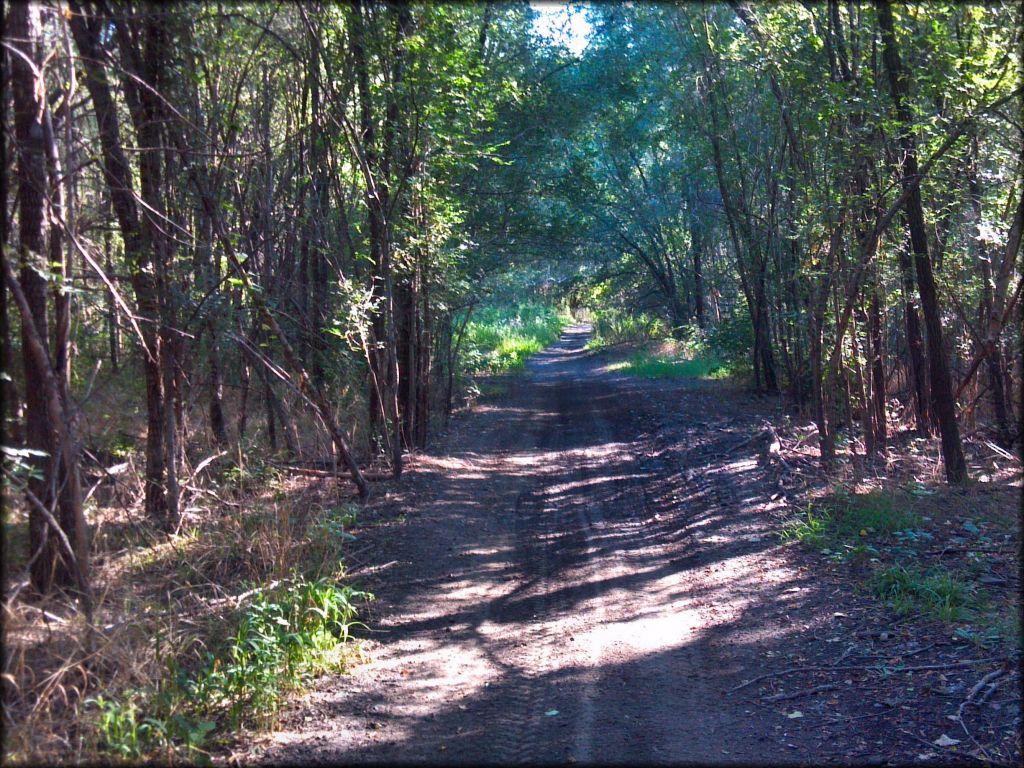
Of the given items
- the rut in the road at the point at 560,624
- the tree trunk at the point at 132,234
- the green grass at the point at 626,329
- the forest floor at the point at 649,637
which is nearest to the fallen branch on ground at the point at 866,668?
the forest floor at the point at 649,637

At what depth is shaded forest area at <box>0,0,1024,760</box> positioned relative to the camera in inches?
219

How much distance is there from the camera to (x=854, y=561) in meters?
7.55

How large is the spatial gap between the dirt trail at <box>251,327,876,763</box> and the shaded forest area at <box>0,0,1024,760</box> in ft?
1.96

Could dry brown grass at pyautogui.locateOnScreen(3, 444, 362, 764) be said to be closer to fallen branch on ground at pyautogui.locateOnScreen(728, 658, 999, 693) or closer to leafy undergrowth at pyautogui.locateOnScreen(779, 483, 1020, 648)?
fallen branch on ground at pyautogui.locateOnScreen(728, 658, 999, 693)

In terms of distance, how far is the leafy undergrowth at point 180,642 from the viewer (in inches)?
174

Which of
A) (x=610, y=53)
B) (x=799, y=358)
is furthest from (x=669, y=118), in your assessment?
(x=799, y=358)

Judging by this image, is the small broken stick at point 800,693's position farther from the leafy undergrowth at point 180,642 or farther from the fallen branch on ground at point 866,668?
the leafy undergrowth at point 180,642

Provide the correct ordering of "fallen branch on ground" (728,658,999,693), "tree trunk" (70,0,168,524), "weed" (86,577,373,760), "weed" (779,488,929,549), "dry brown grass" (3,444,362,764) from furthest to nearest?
"weed" (779,488,929,549) → "tree trunk" (70,0,168,524) → "fallen branch on ground" (728,658,999,693) → "weed" (86,577,373,760) → "dry brown grass" (3,444,362,764)

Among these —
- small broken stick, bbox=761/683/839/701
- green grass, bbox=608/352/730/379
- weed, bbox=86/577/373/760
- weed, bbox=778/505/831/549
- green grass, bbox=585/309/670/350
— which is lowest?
small broken stick, bbox=761/683/839/701

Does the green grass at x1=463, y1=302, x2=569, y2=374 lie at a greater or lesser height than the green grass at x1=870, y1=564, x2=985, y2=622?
greater

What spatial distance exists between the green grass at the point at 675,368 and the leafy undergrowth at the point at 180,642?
613 inches

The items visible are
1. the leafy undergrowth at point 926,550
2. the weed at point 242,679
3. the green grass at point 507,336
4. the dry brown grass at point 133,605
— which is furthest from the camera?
the green grass at point 507,336

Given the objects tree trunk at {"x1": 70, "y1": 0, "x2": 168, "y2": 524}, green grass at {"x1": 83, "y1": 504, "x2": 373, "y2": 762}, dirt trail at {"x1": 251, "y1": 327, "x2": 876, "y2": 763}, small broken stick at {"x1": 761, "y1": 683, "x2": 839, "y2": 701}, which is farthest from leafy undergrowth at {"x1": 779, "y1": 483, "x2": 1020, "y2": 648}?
tree trunk at {"x1": 70, "y1": 0, "x2": 168, "y2": 524}

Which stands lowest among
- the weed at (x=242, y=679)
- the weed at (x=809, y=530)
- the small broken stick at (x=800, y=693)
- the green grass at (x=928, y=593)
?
the small broken stick at (x=800, y=693)
